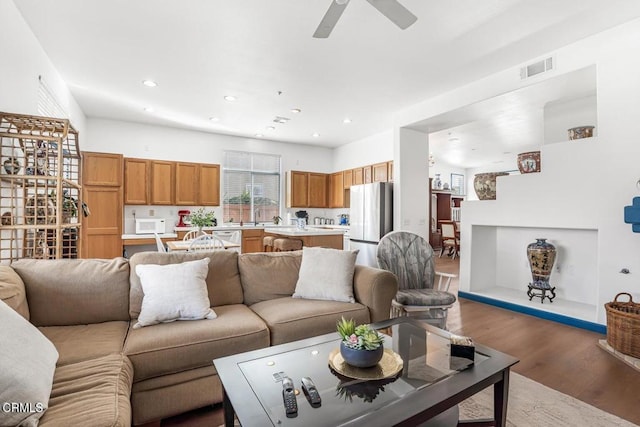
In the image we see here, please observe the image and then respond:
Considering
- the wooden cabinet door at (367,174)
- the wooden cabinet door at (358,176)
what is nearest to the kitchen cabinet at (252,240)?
the wooden cabinet door at (358,176)

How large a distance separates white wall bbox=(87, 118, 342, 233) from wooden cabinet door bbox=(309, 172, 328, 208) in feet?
1.65

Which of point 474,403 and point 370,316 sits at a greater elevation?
point 370,316

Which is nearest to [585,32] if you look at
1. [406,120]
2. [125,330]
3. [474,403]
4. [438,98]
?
[438,98]

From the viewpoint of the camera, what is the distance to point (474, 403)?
6.17 feet

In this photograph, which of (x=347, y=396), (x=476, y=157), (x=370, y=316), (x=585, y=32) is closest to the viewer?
(x=347, y=396)

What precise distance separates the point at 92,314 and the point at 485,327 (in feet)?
11.4

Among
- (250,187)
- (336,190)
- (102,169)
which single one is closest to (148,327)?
(102,169)

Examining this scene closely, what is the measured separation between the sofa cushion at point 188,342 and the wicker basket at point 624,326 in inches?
112

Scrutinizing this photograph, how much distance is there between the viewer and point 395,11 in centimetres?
204

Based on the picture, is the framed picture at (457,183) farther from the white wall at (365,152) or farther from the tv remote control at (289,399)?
the tv remote control at (289,399)

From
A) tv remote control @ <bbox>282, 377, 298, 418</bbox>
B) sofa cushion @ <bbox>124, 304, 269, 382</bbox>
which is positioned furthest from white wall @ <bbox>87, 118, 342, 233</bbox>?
tv remote control @ <bbox>282, 377, 298, 418</bbox>

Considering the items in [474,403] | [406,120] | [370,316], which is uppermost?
[406,120]

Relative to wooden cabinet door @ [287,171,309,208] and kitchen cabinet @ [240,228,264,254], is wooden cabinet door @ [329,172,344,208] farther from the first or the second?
kitchen cabinet @ [240,228,264,254]

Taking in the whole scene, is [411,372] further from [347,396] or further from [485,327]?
[485,327]
